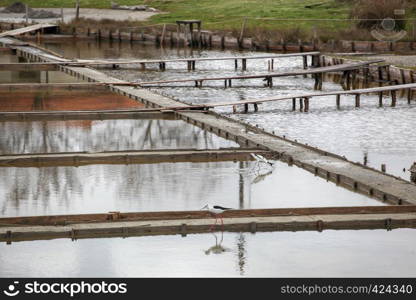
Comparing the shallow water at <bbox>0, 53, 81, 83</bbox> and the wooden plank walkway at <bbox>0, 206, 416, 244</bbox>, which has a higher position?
the wooden plank walkway at <bbox>0, 206, 416, 244</bbox>

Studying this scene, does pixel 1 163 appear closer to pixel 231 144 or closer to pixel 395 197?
pixel 231 144

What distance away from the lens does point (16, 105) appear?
35562 mm

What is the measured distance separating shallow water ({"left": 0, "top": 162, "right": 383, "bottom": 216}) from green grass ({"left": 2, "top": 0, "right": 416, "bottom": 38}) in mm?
38243

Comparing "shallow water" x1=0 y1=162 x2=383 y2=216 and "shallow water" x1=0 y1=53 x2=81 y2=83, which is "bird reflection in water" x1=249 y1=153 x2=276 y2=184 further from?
"shallow water" x1=0 y1=53 x2=81 y2=83

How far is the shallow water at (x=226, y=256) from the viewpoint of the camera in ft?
52.7

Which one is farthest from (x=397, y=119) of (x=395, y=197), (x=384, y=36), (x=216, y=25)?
(x=216, y=25)

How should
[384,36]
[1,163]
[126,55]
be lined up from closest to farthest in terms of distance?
[1,163] < [384,36] < [126,55]

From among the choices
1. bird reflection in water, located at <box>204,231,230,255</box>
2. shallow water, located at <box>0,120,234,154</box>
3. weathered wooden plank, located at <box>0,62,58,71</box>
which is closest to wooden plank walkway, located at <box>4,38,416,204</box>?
shallow water, located at <box>0,120,234,154</box>

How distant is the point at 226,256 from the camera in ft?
55.3

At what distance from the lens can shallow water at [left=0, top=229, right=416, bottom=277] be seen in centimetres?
1608

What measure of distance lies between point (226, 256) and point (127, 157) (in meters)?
8.50

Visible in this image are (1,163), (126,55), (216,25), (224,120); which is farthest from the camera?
(216,25)

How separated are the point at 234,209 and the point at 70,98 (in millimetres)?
19365

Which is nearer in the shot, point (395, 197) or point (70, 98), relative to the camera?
point (395, 197)
